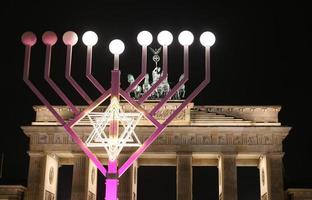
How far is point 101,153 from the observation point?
34.8 metres

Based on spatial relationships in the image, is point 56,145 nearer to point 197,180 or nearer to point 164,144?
point 164,144

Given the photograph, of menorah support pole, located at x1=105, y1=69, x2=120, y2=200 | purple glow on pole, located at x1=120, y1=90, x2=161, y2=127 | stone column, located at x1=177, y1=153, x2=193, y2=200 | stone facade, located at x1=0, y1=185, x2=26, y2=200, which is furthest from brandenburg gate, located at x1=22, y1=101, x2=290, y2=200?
menorah support pole, located at x1=105, y1=69, x2=120, y2=200

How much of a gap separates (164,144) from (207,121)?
→ 313 cm

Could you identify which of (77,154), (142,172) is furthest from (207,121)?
(142,172)

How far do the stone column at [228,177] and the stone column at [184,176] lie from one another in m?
1.99

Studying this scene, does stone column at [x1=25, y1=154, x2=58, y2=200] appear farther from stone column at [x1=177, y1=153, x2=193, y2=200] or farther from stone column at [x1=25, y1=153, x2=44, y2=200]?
stone column at [x1=177, y1=153, x2=193, y2=200]

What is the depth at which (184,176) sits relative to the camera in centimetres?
3403

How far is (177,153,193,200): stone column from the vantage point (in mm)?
33781

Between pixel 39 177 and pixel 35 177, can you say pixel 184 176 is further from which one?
pixel 35 177

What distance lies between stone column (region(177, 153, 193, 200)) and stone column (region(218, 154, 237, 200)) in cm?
199

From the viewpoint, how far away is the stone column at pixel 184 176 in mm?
33781

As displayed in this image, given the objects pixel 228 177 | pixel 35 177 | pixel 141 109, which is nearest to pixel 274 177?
pixel 228 177

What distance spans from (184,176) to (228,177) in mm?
2718

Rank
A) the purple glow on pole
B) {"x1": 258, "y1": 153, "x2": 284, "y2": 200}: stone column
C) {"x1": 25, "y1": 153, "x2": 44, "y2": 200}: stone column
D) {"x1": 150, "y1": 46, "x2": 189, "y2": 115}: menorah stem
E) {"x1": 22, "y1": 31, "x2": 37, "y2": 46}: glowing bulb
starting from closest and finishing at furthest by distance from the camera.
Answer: the purple glow on pole < {"x1": 22, "y1": 31, "x2": 37, "y2": 46}: glowing bulb < {"x1": 150, "y1": 46, "x2": 189, "y2": 115}: menorah stem < {"x1": 258, "y1": 153, "x2": 284, "y2": 200}: stone column < {"x1": 25, "y1": 153, "x2": 44, "y2": 200}: stone column
